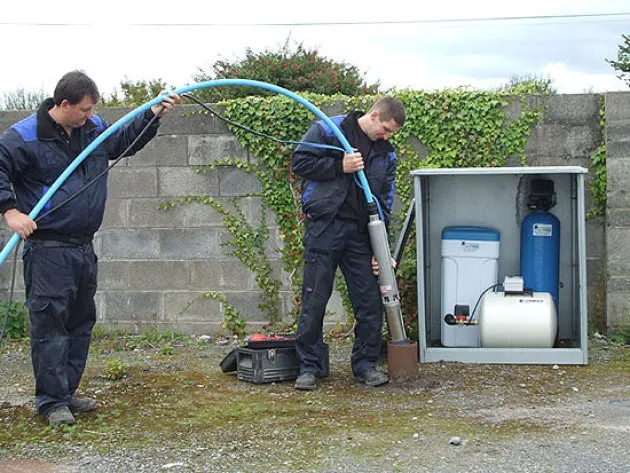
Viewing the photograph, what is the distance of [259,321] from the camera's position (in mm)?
7707

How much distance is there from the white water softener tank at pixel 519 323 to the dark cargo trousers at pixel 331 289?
94 cm

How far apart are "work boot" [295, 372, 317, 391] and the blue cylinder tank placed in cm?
195

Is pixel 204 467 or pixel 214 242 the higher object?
pixel 214 242

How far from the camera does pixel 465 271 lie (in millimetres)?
6773

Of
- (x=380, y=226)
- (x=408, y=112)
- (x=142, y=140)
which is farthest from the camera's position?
(x=408, y=112)

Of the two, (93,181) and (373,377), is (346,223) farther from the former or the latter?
(93,181)

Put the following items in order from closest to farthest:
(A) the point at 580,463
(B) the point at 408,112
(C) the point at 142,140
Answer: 1. (A) the point at 580,463
2. (C) the point at 142,140
3. (B) the point at 408,112

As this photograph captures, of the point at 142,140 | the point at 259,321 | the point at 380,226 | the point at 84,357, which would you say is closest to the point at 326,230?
the point at 380,226

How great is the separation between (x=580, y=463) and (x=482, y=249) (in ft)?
8.66

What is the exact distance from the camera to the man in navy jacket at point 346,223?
225 inches

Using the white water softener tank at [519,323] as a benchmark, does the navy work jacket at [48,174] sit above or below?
above

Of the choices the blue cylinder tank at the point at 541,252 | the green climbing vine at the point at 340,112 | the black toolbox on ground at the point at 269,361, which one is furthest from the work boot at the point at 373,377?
the blue cylinder tank at the point at 541,252

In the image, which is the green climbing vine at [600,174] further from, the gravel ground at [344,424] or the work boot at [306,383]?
the work boot at [306,383]

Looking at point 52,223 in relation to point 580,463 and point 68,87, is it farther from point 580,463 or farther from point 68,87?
point 580,463
